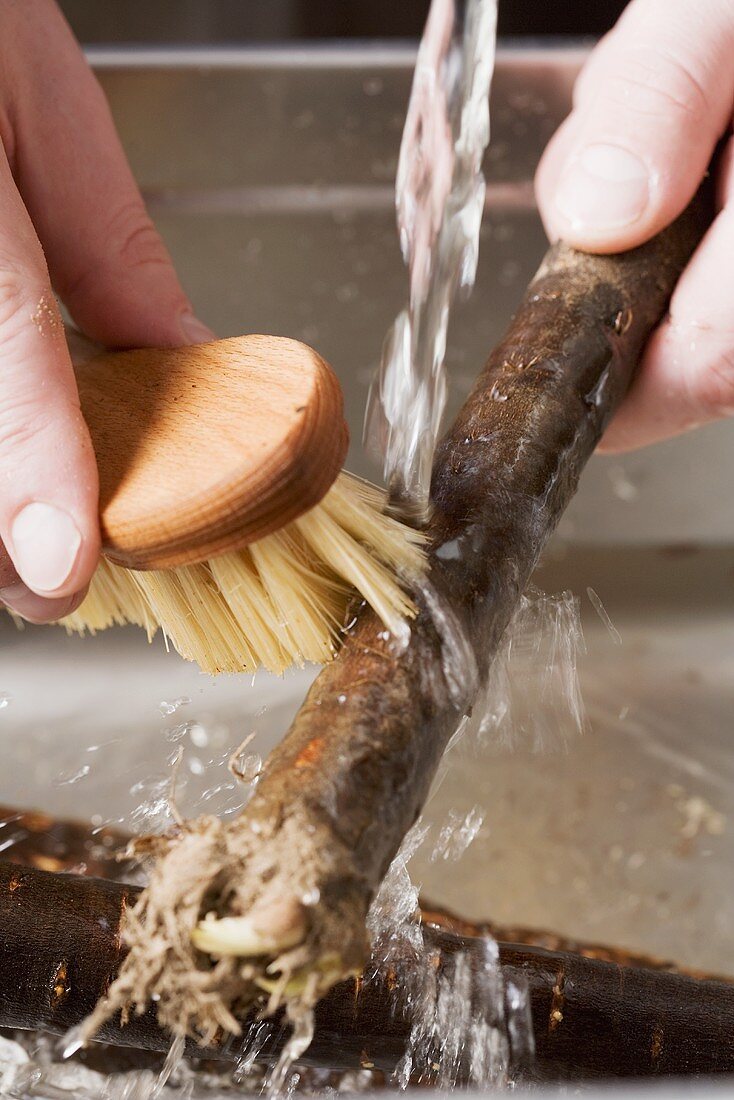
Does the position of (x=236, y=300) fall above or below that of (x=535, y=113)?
below

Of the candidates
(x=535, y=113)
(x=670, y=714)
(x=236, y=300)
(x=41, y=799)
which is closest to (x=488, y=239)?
(x=535, y=113)

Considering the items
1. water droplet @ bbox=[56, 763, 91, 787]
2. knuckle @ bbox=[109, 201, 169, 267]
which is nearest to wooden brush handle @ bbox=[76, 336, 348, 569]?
knuckle @ bbox=[109, 201, 169, 267]

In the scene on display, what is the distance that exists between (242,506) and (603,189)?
49 centimetres

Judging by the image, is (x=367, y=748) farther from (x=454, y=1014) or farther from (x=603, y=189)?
(x=603, y=189)

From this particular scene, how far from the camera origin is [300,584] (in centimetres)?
60

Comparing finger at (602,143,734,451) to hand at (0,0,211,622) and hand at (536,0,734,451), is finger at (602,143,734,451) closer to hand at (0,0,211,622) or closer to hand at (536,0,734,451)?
hand at (536,0,734,451)

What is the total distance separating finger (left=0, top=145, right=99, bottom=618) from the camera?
1.87 ft

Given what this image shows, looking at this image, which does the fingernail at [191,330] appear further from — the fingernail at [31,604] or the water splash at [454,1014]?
the water splash at [454,1014]

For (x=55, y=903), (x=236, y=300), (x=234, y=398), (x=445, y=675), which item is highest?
(x=234, y=398)

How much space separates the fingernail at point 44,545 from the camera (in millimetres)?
569

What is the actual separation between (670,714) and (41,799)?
853mm

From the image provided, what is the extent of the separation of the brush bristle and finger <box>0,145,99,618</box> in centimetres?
6

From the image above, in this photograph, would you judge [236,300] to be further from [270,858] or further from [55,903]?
[270,858]

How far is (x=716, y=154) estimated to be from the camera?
951mm
